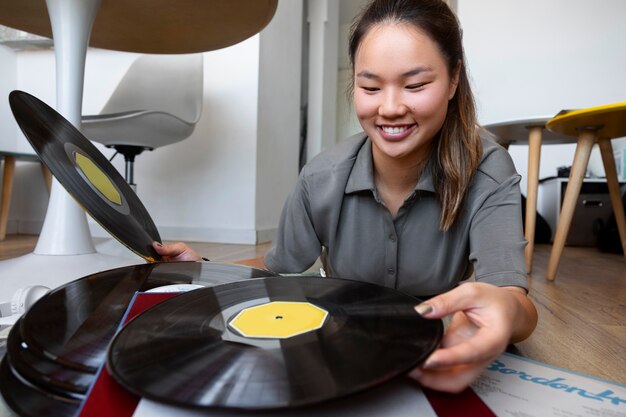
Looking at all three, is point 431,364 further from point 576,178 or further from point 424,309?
point 576,178

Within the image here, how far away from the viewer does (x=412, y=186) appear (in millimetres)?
749

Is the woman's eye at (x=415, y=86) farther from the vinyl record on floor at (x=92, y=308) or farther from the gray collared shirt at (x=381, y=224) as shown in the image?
the vinyl record on floor at (x=92, y=308)

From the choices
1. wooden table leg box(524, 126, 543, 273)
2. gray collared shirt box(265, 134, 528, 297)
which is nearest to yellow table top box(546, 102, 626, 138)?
wooden table leg box(524, 126, 543, 273)

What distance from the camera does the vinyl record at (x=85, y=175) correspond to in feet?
2.05

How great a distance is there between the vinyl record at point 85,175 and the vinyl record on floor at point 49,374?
0.93ft

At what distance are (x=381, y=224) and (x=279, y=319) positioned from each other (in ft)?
1.36

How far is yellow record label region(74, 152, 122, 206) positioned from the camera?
712mm

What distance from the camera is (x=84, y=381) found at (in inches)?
11.9

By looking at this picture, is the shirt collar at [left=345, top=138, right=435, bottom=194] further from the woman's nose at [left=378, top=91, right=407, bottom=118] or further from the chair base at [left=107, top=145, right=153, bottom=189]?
the chair base at [left=107, top=145, right=153, bottom=189]

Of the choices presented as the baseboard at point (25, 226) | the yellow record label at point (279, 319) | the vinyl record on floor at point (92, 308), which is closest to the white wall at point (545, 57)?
the vinyl record on floor at point (92, 308)

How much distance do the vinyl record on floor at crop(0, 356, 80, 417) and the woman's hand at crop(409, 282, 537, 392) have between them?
0.83 feet

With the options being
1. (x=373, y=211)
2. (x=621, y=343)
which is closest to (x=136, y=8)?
(x=373, y=211)

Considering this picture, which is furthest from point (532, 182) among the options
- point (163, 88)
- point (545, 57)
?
point (545, 57)

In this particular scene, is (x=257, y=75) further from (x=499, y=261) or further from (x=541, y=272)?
(x=499, y=261)
